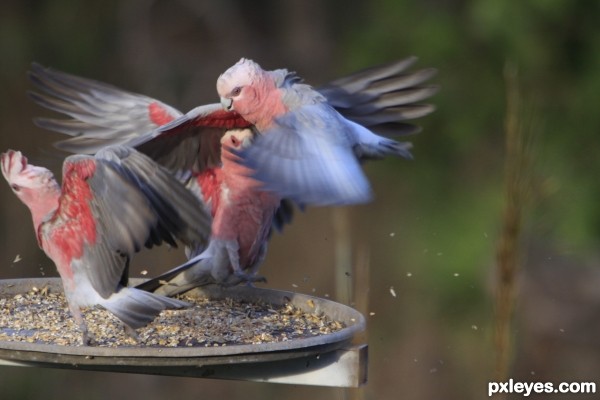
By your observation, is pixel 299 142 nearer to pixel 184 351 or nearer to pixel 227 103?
pixel 227 103

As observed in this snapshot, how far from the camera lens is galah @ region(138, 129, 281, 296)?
11.5 feet

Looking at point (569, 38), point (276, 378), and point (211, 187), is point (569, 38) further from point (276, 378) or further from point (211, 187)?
point (276, 378)

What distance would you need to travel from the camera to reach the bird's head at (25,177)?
2.83 metres

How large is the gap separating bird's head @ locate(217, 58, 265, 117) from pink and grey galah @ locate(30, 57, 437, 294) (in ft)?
0.26


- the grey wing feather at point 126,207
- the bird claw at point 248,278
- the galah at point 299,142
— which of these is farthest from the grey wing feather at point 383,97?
the grey wing feather at point 126,207

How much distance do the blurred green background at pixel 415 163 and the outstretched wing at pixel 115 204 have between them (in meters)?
0.99

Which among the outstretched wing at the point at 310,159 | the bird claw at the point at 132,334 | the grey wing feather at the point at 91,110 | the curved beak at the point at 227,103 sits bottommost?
the bird claw at the point at 132,334

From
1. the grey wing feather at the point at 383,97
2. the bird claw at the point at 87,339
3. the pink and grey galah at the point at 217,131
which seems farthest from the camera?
the grey wing feather at the point at 383,97

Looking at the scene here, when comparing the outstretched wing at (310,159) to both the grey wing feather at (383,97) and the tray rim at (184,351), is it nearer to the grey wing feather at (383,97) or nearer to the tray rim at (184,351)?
the grey wing feather at (383,97)

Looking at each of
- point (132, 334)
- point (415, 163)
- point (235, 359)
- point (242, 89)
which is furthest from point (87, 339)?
point (415, 163)

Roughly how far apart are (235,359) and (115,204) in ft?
1.76

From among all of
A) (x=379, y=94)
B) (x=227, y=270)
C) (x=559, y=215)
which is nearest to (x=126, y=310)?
(x=227, y=270)

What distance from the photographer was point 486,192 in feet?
21.2

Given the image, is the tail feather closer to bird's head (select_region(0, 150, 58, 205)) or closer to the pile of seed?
the pile of seed
